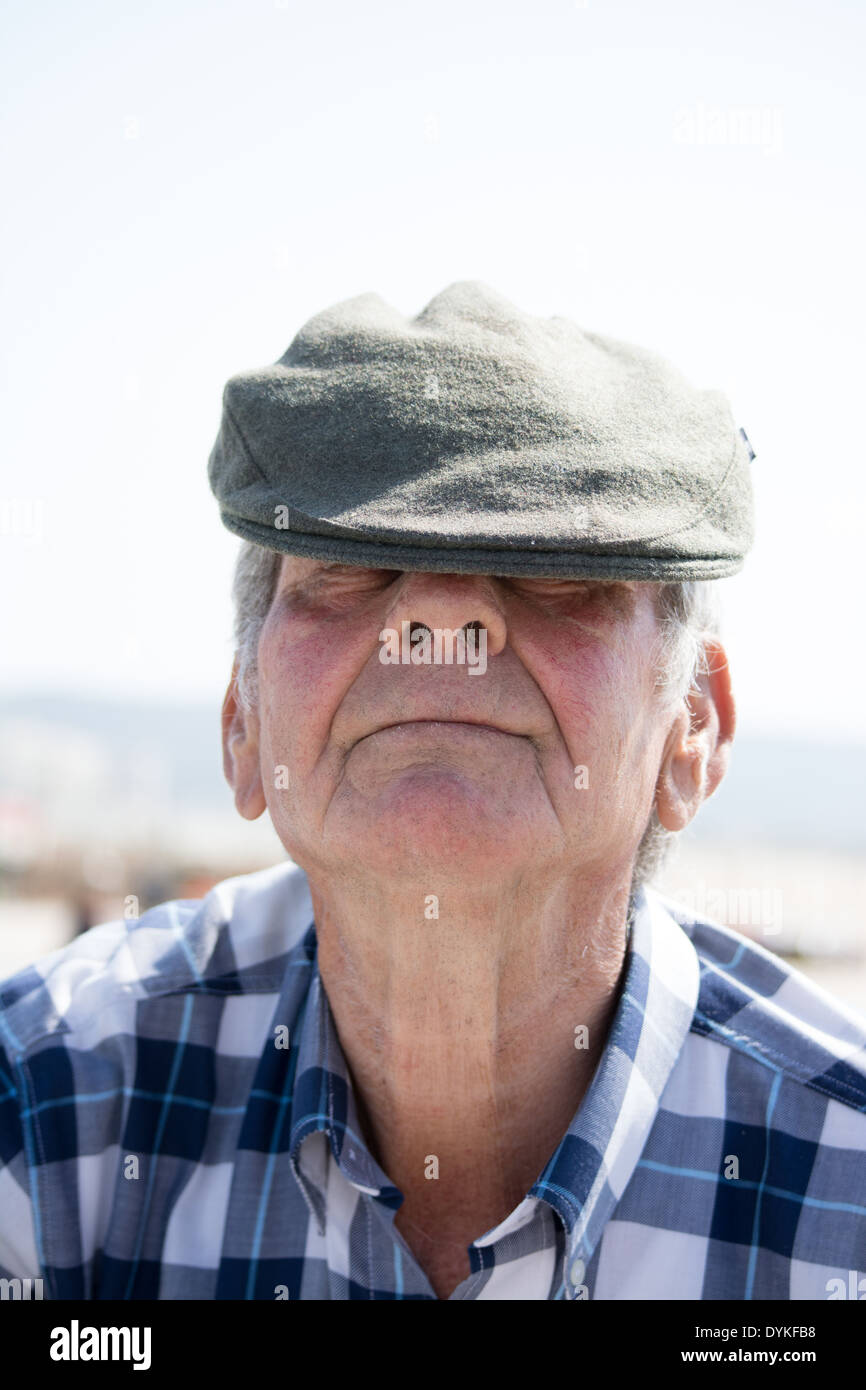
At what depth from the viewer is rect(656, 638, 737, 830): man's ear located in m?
2.20

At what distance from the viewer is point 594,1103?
78.2 inches

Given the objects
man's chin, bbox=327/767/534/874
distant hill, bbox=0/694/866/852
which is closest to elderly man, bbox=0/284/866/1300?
man's chin, bbox=327/767/534/874

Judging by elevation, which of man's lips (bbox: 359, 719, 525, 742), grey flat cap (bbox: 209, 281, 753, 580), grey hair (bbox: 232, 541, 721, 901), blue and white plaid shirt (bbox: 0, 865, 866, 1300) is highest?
grey flat cap (bbox: 209, 281, 753, 580)

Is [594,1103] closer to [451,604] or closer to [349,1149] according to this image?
[349,1149]

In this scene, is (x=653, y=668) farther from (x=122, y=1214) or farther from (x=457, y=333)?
(x=122, y=1214)

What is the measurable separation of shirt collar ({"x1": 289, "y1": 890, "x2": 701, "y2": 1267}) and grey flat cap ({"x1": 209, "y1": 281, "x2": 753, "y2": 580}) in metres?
0.80

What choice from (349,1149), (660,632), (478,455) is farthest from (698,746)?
(349,1149)

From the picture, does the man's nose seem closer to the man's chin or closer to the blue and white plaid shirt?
the man's chin

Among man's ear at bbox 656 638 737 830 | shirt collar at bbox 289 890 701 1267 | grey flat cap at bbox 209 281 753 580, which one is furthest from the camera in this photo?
man's ear at bbox 656 638 737 830

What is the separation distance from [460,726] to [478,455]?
1.34 feet

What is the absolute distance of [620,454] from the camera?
1.78 metres

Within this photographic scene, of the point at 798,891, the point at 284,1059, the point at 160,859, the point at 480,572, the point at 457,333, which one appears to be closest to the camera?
the point at 480,572
